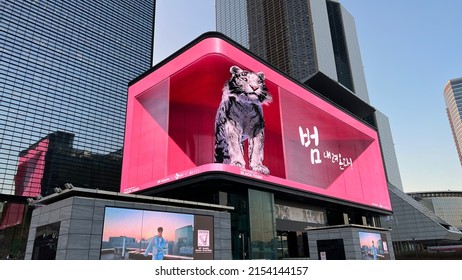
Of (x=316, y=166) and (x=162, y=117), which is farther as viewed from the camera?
(x=316, y=166)

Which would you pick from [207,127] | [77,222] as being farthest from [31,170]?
[77,222]

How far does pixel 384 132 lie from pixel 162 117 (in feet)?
536

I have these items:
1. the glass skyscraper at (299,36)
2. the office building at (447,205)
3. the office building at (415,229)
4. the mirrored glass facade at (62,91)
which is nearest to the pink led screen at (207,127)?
the mirrored glass facade at (62,91)

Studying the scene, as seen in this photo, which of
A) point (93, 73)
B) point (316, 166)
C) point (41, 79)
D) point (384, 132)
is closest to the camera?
point (316, 166)

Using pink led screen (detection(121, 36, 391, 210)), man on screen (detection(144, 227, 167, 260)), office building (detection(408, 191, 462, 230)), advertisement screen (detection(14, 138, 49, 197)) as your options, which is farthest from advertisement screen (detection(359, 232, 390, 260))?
office building (detection(408, 191, 462, 230))

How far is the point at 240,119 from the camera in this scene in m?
34.4

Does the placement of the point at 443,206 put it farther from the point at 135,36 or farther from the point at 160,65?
the point at 160,65

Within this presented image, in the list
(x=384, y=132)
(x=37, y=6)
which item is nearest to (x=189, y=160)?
(x=37, y=6)

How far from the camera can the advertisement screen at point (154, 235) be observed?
16641 millimetres

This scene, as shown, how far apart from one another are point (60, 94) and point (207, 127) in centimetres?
7687

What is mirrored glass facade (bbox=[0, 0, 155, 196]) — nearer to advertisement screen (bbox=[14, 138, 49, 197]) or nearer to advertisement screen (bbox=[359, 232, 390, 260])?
advertisement screen (bbox=[14, 138, 49, 197])

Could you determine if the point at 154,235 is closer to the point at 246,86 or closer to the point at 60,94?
the point at 246,86

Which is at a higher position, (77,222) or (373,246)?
(77,222)

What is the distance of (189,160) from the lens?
123 ft
